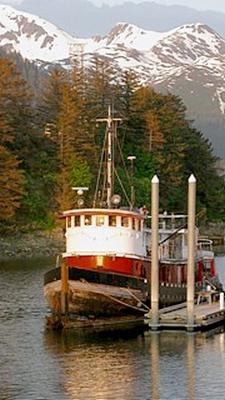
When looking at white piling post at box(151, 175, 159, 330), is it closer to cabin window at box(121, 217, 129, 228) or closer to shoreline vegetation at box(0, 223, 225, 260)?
cabin window at box(121, 217, 129, 228)

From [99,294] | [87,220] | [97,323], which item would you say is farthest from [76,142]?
[99,294]

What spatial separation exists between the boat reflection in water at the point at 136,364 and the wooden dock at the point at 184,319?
57 centimetres

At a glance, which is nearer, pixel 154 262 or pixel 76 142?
pixel 154 262

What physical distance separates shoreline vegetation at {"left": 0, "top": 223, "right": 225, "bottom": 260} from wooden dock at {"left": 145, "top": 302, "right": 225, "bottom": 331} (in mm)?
44039

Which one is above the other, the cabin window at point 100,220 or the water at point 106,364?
the cabin window at point 100,220

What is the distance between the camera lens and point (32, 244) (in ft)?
318

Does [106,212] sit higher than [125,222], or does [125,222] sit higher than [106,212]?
[106,212]

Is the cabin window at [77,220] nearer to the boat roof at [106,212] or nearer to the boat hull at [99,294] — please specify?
the boat roof at [106,212]

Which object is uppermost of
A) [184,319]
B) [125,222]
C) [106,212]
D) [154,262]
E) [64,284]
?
[106,212]

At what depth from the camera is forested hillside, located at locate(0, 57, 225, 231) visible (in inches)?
3999

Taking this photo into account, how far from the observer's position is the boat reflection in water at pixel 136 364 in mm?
33469

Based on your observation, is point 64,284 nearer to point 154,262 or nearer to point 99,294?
point 99,294

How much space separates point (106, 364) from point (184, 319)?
6.86 meters

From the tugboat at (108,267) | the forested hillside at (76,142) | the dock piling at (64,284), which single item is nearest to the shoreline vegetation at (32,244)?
the forested hillside at (76,142)
